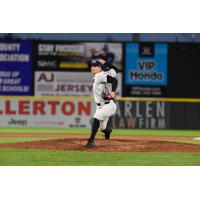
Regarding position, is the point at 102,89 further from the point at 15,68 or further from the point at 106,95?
the point at 15,68

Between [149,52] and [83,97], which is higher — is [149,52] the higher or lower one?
the higher one

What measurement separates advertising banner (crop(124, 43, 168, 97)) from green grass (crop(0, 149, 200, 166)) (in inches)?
375

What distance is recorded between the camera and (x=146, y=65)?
65.4 feet

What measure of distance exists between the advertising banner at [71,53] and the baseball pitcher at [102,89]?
902cm

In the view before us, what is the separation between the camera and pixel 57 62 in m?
19.8

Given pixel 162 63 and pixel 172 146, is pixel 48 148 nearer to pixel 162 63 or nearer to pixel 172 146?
pixel 172 146

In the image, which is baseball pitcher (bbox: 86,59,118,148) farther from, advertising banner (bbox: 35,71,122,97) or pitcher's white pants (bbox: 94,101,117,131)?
advertising banner (bbox: 35,71,122,97)

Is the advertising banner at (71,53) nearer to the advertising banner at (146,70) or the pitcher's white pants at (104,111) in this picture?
the advertising banner at (146,70)

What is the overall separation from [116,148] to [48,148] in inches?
52.8

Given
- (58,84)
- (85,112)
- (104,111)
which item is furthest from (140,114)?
(104,111)

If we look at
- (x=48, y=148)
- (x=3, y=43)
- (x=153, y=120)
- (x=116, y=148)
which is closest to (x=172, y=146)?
(x=116, y=148)

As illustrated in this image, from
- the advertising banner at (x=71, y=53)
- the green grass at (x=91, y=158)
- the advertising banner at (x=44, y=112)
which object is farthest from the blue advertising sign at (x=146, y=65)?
the green grass at (x=91, y=158)

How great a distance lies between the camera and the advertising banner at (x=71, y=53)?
19766 mm

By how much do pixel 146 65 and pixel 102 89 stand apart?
951 centimetres
